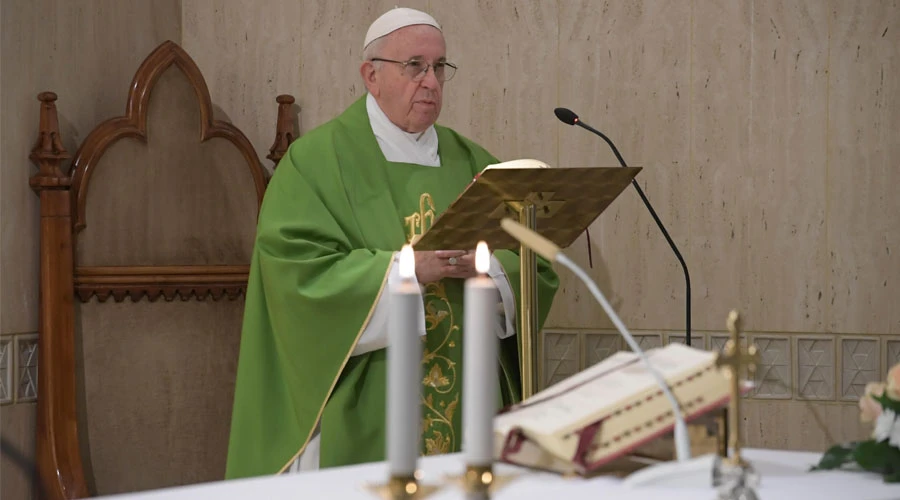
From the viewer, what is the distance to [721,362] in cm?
157

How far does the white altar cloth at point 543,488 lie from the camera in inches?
71.9

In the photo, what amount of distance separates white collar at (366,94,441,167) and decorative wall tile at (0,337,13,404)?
1642 millimetres

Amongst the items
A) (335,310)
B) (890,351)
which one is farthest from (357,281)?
(890,351)

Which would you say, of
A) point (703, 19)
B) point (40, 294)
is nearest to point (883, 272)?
point (703, 19)

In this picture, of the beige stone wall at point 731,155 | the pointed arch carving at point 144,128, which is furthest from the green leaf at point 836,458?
the pointed arch carving at point 144,128

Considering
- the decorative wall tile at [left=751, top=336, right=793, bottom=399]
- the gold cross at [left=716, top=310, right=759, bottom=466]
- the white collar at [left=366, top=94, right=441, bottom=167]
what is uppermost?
the white collar at [left=366, top=94, right=441, bottom=167]

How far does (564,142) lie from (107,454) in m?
2.51

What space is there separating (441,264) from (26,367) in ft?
6.03

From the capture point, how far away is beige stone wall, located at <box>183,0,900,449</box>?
5027 millimetres

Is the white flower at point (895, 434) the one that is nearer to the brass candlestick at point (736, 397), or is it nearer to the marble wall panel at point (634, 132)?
the brass candlestick at point (736, 397)

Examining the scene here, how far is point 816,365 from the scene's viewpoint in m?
5.08

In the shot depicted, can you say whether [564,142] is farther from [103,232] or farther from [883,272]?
[103,232]

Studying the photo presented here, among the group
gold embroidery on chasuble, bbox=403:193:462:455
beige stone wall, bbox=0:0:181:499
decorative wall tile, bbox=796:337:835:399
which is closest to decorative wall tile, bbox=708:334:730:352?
decorative wall tile, bbox=796:337:835:399

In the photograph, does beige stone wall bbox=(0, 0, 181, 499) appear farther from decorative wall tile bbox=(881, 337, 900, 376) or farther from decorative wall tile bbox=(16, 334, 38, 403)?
decorative wall tile bbox=(881, 337, 900, 376)
